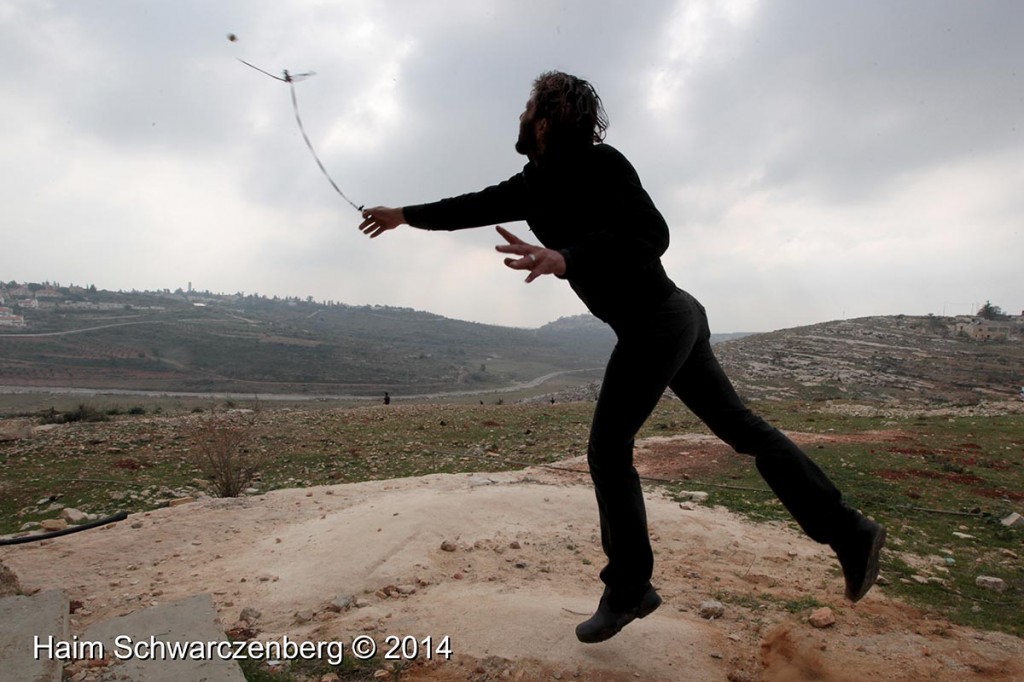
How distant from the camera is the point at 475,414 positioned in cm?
1773

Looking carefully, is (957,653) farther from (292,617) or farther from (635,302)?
(292,617)

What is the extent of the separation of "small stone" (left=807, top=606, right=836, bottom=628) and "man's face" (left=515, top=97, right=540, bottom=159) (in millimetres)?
2421

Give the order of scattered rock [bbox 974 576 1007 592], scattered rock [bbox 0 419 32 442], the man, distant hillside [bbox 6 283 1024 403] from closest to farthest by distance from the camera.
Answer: the man
scattered rock [bbox 974 576 1007 592]
scattered rock [bbox 0 419 32 442]
distant hillside [bbox 6 283 1024 403]

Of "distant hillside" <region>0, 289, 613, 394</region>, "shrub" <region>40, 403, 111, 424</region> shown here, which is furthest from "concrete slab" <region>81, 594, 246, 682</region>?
"distant hillside" <region>0, 289, 613, 394</region>

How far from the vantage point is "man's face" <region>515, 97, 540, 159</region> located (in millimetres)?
2370

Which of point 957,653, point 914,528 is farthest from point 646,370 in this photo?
point 914,528

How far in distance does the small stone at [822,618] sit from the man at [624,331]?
38 centimetres

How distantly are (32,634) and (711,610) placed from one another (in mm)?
2981

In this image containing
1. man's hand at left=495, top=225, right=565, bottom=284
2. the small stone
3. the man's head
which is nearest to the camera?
man's hand at left=495, top=225, right=565, bottom=284

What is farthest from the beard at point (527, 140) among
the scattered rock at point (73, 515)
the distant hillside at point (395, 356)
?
the distant hillside at point (395, 356)

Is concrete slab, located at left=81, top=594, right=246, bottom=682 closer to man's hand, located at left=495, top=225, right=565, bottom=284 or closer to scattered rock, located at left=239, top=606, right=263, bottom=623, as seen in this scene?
scattered rock, located at left=239, top=606, right=263, bottom=623

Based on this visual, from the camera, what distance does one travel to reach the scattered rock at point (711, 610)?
290 centimetres

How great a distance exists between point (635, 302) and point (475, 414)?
15.8m

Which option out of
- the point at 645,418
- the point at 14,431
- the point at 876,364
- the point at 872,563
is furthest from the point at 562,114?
the point at 876,364
